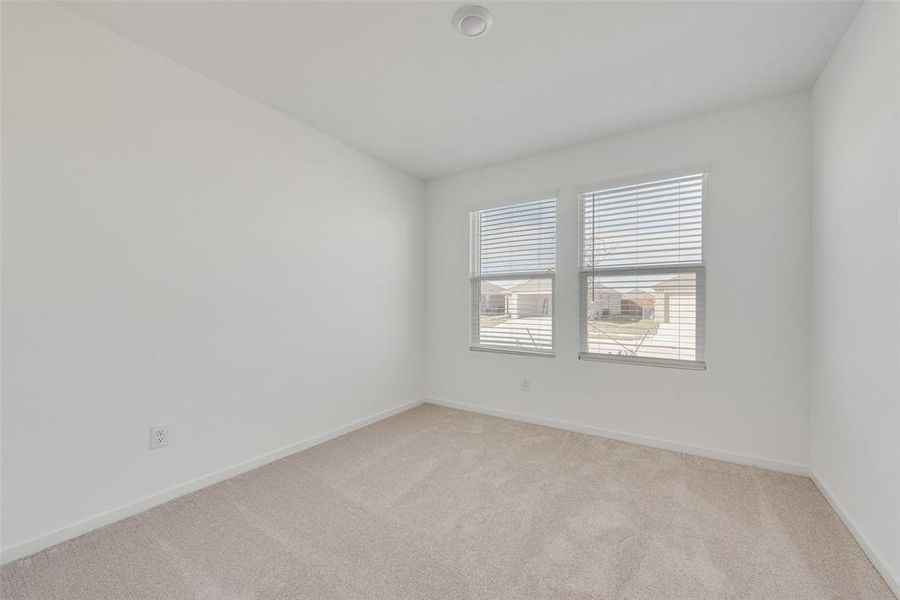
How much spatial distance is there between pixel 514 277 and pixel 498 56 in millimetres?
1883

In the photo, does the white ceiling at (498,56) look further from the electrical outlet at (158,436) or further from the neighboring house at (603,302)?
the electrical outlet at (158,436)

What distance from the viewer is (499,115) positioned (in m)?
2.60

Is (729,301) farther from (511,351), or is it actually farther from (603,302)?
(511,351)

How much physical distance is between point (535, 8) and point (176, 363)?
2549mm

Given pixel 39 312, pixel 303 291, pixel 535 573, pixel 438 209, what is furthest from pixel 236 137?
pixel 535 573

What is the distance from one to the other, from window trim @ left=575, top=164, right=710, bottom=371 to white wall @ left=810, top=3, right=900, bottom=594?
1.84ft

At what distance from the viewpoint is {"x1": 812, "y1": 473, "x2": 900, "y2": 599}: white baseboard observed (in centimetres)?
142

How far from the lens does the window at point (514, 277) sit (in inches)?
130

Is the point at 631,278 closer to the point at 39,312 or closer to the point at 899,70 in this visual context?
the point at 899,70

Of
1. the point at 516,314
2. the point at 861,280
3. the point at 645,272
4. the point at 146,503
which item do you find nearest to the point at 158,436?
the point at 146,503

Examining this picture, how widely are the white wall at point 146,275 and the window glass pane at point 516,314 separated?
1351mm

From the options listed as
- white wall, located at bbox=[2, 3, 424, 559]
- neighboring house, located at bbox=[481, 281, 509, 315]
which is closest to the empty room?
white wall, located at bbox=[2, 3, 424, 559]

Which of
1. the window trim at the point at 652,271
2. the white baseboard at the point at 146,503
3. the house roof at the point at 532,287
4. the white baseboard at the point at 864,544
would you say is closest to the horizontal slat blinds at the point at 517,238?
the house roof at the point at 532,287

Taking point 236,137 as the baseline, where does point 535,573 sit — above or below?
below
